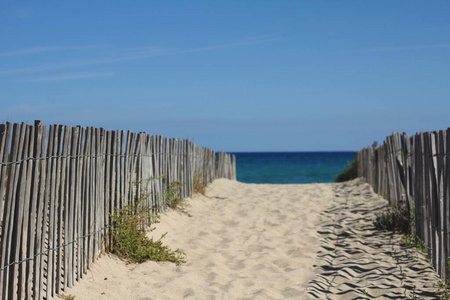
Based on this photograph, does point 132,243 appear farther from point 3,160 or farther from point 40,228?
point 3,160

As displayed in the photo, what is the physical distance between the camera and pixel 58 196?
14.9ft

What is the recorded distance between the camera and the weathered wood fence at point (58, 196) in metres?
3.63

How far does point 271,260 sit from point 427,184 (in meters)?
2.25

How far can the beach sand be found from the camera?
4.96m

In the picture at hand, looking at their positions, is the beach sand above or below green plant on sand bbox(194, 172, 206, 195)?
below

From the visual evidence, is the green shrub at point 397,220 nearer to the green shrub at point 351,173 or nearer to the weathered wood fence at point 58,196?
the weathered wood fence at point 58,196

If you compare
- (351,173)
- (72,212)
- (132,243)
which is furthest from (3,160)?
(351,173)

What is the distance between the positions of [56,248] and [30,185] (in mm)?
725

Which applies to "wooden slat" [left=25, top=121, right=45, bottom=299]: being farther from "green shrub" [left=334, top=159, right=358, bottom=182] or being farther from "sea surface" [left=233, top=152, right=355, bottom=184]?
"sea surface" [left=233, top=152, right=355, bottom=184]

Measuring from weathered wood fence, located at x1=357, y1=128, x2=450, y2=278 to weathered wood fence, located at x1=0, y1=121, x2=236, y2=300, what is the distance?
377cm

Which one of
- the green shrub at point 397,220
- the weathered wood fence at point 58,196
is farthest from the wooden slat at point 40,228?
the green shrub at point 397,220

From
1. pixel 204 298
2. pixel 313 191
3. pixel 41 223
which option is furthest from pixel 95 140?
pixel 313 191

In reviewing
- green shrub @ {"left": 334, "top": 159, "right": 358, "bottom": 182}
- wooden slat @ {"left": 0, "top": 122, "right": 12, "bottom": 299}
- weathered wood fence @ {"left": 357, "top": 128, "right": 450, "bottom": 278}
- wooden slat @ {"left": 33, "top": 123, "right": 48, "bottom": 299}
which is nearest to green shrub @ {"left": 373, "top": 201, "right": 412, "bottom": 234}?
weathered wood fence @ {"left": 357, "top": 128, "right": 450, "bottom": 278}

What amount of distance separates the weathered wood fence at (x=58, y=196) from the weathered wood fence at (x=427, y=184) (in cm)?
377
